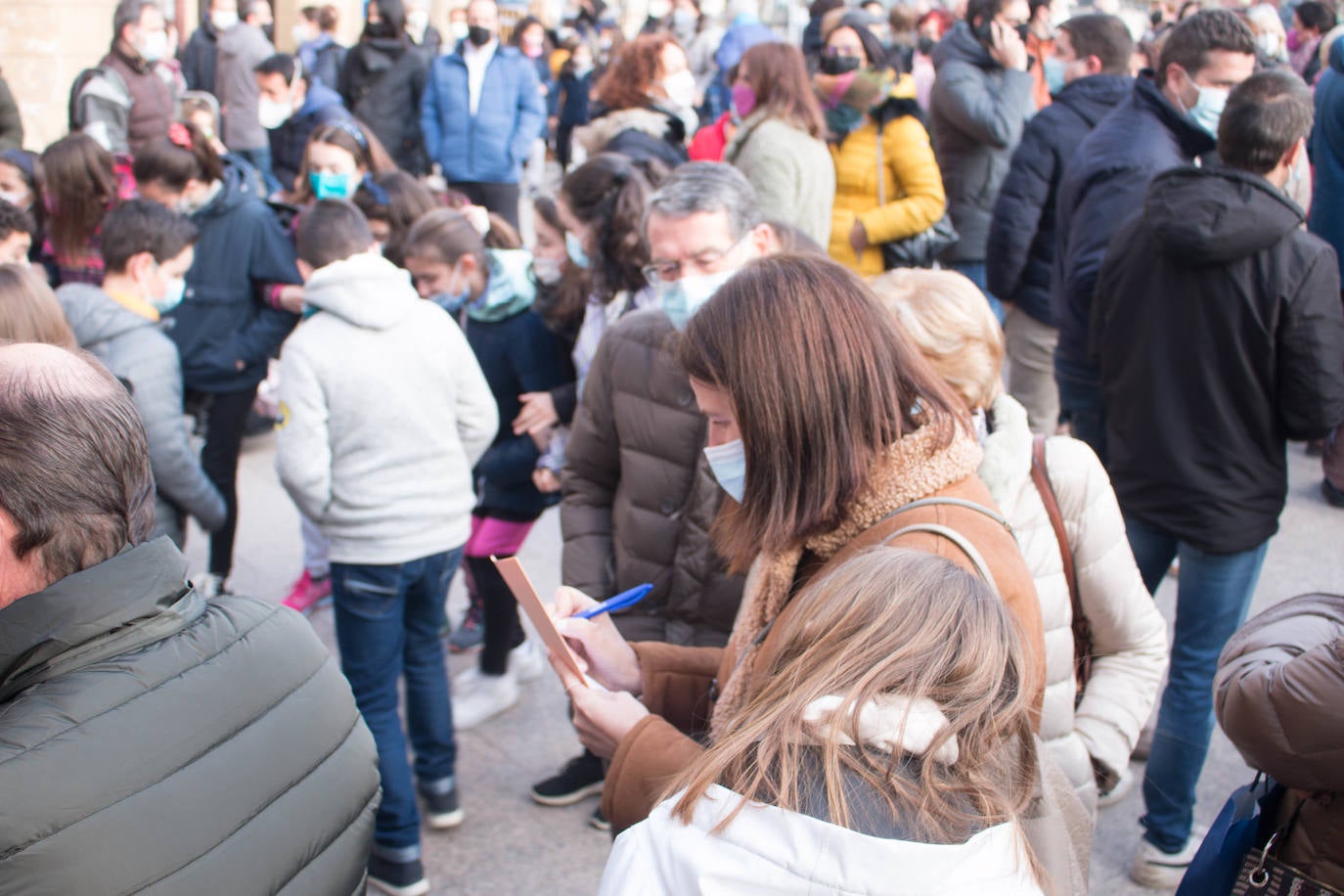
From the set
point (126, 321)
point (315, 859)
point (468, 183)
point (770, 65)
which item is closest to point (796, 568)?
point (315, 859)

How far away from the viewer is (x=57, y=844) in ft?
4.20

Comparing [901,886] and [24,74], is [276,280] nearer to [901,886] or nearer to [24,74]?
[901,886]

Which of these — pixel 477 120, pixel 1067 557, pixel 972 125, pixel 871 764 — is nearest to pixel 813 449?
pixel 871 764

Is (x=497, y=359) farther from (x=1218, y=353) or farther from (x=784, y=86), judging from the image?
(x=1218, y=353)

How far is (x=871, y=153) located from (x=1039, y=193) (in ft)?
2.41

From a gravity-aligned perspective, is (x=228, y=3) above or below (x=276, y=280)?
above

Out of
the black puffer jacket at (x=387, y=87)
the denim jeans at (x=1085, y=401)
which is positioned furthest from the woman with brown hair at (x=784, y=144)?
the black puffer jacket at (x=387, y=87)

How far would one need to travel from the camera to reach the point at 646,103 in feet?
18.7

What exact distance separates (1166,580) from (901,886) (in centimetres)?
453

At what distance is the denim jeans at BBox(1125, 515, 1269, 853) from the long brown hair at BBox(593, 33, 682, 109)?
133 inches

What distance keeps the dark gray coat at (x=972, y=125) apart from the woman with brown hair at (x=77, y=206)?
375 centimetres

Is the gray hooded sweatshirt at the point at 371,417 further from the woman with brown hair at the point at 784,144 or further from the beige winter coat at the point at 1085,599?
the woman with brown hair at the point at 784,144

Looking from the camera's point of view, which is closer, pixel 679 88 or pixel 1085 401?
pixel 1085 401

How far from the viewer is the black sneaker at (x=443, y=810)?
352 cm
